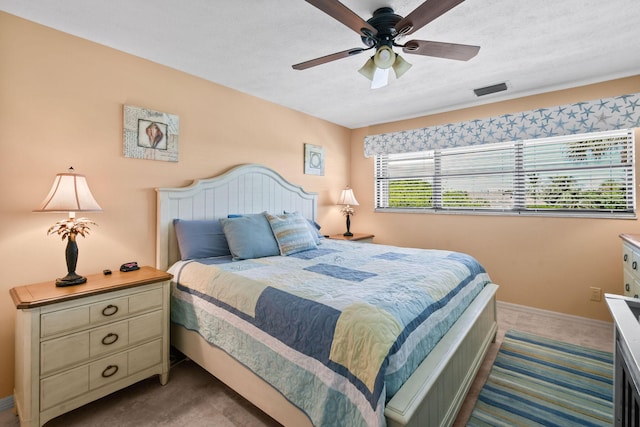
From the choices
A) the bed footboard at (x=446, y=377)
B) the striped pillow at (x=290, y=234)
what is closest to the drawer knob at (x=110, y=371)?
the striped pillow at (x=290, y=234)

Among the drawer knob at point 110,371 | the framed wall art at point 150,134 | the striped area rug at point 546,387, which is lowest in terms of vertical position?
the striped area rug at point 546,387

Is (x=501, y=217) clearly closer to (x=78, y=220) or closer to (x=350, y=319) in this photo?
(x=350, y=319)

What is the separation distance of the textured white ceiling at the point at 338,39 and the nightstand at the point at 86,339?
1685 millimetres

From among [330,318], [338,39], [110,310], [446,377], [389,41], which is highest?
[338,39]

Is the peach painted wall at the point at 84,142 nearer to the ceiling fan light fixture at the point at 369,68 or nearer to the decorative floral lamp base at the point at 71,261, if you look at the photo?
the decorative floral lamp base at the point at 71,261

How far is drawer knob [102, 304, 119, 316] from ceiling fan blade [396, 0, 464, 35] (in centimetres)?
233

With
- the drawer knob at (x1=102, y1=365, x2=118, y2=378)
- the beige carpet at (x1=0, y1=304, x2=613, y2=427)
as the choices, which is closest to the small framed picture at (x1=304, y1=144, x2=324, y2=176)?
the beige carpet at (x1=0, y1=304, x2=613, y2=427)

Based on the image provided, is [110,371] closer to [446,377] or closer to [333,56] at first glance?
[446,377]

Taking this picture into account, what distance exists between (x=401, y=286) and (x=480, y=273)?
3.74 ft

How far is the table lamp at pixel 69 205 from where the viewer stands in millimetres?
1748

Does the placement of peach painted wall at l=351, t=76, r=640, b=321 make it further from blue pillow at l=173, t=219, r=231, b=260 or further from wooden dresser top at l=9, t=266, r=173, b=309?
wooden dresser top at l=9, t=266, r=173, b=309

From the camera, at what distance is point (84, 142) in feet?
6.92

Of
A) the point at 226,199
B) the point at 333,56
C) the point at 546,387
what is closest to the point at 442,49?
the point at 333,56

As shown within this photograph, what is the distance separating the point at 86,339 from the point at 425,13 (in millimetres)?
2540
